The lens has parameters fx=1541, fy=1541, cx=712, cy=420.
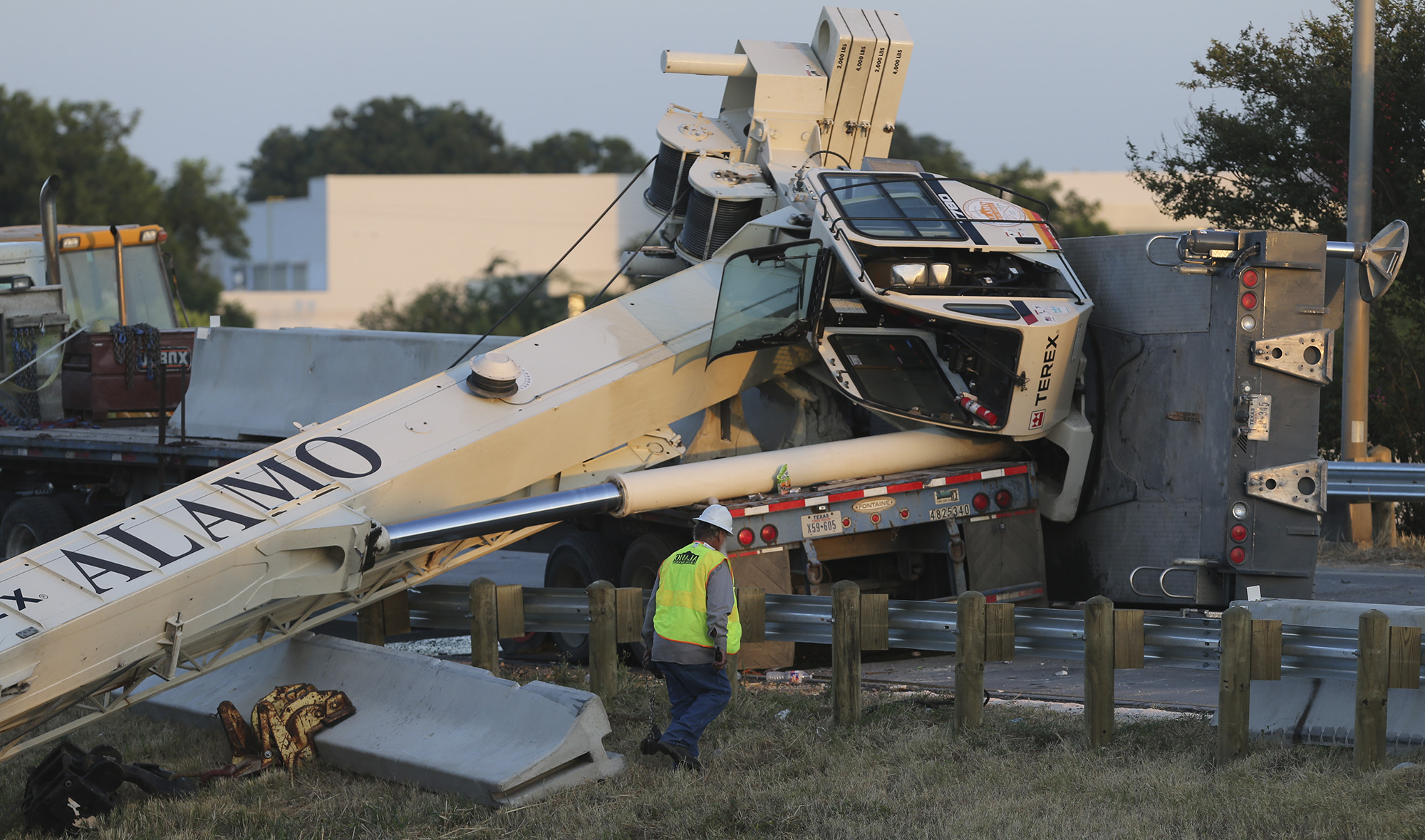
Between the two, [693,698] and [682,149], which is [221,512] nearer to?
[693,698]

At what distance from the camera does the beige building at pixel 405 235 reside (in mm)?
74562

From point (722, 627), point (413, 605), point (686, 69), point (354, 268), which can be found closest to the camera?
point (722, 627)

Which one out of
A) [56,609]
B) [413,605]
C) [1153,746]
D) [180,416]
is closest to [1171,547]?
[1153,746]

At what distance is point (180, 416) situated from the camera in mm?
14656

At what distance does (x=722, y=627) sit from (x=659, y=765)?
0.82 metres

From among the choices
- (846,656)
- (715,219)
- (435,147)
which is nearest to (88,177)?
(435,147)

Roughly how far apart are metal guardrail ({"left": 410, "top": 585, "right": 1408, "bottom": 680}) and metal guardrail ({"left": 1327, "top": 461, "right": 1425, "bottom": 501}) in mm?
6048

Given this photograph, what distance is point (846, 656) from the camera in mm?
8352

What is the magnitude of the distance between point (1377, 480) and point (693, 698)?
319 inches

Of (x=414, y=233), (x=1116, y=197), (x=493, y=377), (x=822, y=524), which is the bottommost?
(x=822, y=524)

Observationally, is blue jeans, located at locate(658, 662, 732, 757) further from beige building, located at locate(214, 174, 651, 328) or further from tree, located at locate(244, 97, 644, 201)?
tree, located at locate(244, 97, 644, 201)

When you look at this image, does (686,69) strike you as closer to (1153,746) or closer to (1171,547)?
(1171,547)

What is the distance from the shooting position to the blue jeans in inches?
302

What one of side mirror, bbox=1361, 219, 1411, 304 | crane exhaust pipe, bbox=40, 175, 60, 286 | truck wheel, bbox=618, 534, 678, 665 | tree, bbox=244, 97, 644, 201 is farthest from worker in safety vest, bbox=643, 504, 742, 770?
tree, bbox=244, 97, 644, 201
